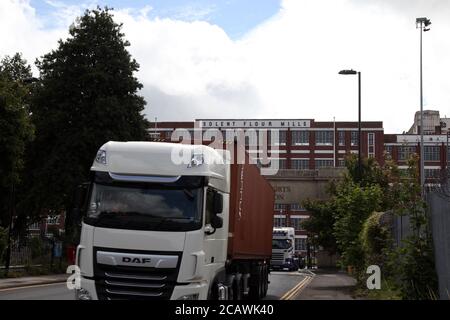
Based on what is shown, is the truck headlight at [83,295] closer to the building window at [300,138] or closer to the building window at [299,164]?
the building window at [299,164]

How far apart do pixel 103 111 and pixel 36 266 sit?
1267 centimetres

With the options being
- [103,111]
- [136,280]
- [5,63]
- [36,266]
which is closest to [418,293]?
[136,280]

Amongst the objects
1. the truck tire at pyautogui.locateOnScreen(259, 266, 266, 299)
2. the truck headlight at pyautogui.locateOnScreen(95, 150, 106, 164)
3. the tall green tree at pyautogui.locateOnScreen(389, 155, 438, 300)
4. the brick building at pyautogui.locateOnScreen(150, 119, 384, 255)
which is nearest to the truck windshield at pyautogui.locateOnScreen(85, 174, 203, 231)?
the truck headlight at pyautogui.locateOnScreen(95, 150, 106, 164)

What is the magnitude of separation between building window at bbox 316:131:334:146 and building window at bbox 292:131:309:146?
2.04 m

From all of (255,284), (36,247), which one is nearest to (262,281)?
(255,284)

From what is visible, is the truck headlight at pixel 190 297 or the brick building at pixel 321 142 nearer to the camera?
the truck headlight at pixel 190 297

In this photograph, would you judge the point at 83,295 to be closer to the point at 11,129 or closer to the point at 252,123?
the point at 11,129

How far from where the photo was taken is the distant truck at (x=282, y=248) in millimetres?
52312

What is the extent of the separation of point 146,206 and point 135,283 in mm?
1353

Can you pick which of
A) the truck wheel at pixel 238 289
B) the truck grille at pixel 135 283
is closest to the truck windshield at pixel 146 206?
the truck grille at pixel 135 283

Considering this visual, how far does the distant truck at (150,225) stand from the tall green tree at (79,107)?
31331 mm

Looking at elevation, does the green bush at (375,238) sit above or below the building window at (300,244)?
above

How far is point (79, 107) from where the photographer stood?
4578cm
